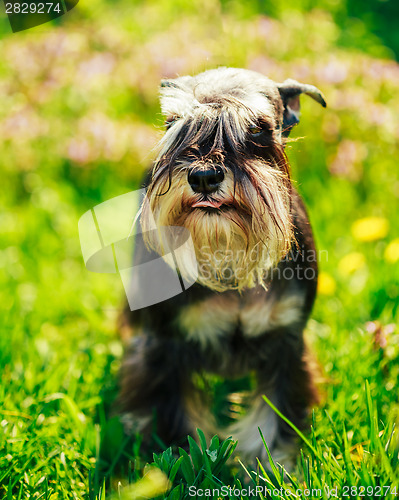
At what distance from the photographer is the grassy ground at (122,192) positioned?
1.96m

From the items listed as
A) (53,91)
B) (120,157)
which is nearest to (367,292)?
(120,157)

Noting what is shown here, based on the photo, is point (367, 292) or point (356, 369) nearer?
point (356, 369)

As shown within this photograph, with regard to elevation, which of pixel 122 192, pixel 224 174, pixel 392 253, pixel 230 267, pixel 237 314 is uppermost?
pixel 224 174

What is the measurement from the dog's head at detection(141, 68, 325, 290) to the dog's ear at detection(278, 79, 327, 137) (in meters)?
0.13

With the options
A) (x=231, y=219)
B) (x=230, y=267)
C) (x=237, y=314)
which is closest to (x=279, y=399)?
(x=237, y=314)

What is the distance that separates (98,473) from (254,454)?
26.7 inches

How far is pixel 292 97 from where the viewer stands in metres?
2.07

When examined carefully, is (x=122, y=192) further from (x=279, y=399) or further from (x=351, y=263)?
(x=279, y=399)

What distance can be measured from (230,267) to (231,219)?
0.99 feet

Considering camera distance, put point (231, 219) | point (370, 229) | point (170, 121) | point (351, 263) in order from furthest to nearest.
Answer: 1. point (370, 229)
2. point (351, 263)
3. point (170, 121)
4. point (231, 219)

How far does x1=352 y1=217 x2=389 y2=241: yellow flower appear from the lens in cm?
342

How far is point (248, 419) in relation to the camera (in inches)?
89.7

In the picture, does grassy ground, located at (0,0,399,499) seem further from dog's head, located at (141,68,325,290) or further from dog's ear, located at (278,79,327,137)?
dog's ear, located at (278,79,327,137)

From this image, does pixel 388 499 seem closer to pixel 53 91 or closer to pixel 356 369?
pixel 356 369
